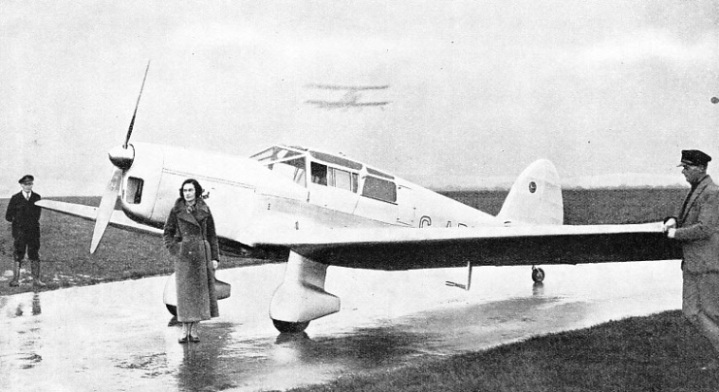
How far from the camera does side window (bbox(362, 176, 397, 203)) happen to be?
329 inches

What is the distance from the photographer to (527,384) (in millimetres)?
4332

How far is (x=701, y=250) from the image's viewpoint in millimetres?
4172

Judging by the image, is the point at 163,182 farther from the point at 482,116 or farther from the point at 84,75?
the point at 482,116

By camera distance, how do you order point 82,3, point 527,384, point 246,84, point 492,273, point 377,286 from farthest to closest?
point 246,84, point 492,273, point 82,3, point 377,286, point 527,384

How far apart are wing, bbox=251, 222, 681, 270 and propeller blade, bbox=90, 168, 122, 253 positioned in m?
1.60

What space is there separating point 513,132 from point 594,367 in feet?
62.8

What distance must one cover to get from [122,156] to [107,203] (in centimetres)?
68

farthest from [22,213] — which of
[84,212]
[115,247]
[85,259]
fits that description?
[115,247]

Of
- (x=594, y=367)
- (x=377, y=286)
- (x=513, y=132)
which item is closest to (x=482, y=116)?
(x=513, y=132)

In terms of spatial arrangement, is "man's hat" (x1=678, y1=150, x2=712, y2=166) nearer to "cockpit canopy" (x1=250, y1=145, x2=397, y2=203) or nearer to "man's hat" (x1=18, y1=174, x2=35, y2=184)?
"cockpit canopy" (x1=250, y1=145, x2=397, y2=203)

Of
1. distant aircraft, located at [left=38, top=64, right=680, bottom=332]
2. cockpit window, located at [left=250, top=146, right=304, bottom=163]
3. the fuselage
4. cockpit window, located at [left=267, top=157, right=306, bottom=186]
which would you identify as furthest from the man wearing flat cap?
cockpit window, located at [left=250, top=146, right=304, bottom=163]

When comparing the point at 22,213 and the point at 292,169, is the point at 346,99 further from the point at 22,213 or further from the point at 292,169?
the point at 22,213

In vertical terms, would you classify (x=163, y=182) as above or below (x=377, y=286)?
above

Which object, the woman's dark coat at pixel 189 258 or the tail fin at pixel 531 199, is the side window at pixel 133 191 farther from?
the tail fin at pixel 531 199
